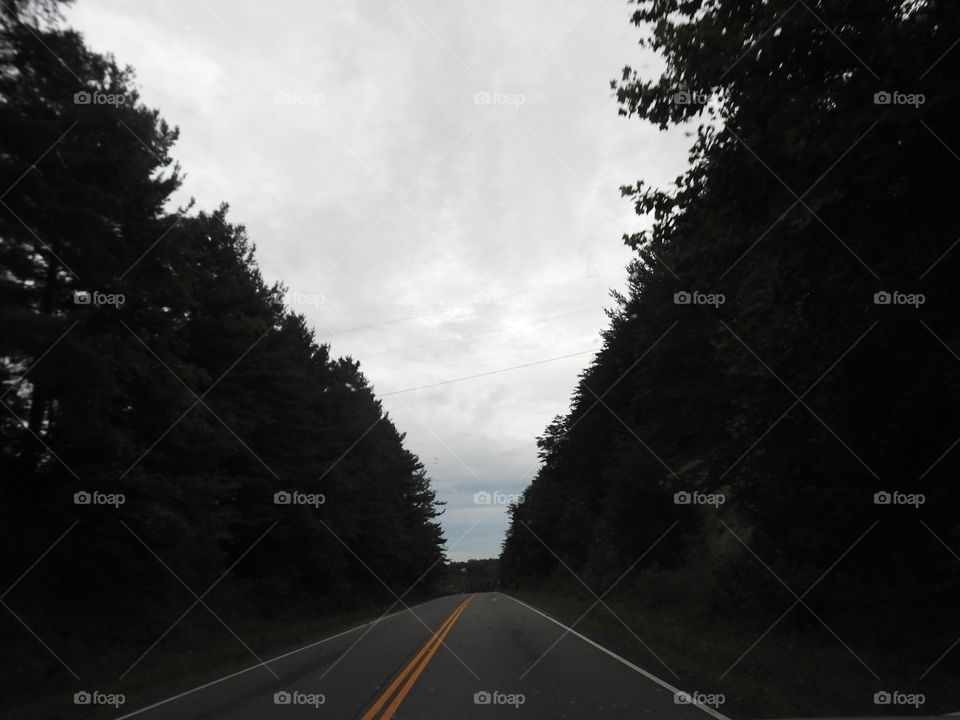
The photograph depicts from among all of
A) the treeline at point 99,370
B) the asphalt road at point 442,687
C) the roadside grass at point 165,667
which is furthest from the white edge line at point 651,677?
the treeline at point 99,370

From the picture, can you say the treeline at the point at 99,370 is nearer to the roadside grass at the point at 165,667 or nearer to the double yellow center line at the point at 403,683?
the roadside grass at the point at 165,667

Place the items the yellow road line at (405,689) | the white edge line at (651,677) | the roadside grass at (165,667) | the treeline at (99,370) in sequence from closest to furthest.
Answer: the white edge line at (651,677), the yellow road line at (405,689), the roadside grass at (165,667), the treeline at (99,370)

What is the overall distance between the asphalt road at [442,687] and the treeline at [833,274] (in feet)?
14.4

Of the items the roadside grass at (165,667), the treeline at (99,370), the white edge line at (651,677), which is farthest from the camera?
the treeline at (99,370)

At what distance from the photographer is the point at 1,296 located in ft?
41.5

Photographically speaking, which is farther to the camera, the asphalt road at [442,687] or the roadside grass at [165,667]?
the roadside grass at [165,667]

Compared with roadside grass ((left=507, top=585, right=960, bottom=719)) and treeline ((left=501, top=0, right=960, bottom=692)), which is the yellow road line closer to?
roadside grass ((left=507, top=585, right=960, bottom=719))

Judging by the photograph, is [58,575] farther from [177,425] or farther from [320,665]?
[320,665]

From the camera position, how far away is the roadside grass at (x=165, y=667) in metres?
10.4

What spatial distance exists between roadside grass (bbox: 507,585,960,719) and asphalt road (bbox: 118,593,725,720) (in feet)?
2.74

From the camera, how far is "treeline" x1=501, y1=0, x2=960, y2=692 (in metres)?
8.03

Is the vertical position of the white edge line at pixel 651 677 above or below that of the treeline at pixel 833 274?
below

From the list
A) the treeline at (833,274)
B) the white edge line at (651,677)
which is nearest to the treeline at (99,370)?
the white edge line at (651,677)

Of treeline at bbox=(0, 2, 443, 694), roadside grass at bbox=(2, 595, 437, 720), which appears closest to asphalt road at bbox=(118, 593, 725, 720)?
roadside grass at bbox=(2, 595, 437, 720)
